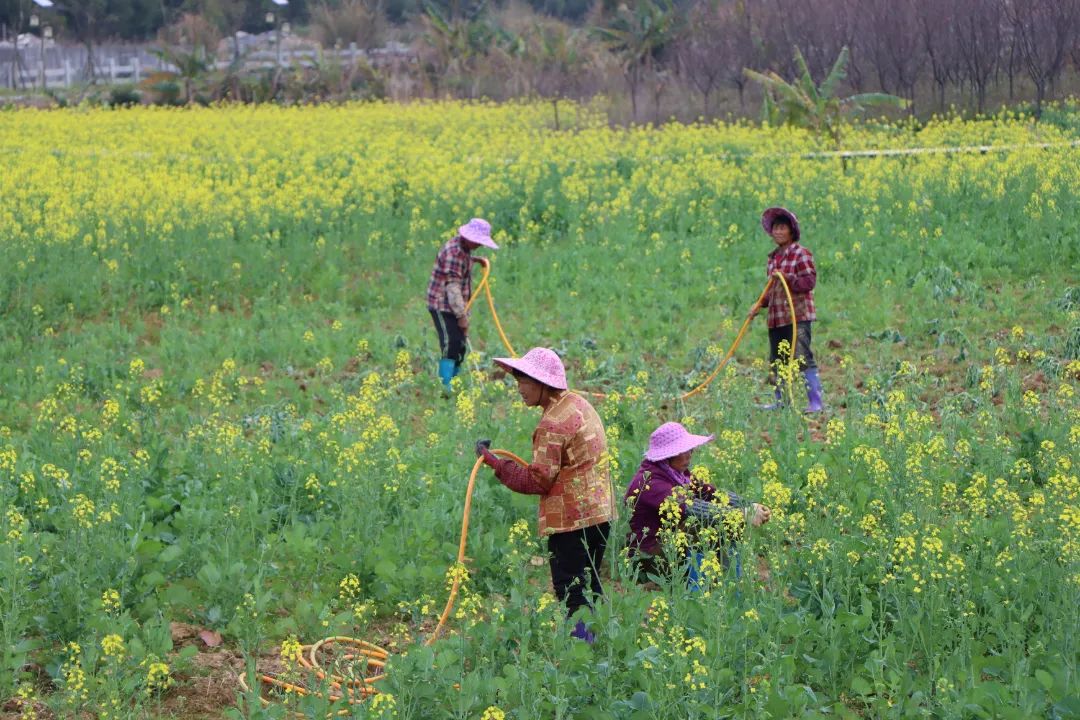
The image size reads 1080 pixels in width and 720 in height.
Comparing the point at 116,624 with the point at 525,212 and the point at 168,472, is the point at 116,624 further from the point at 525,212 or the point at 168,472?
the point at 525,212

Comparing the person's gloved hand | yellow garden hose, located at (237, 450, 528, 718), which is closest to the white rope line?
yellow garden hose, located at (237, 450, 528, 718)

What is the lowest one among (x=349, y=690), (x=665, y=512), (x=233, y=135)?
(x=349, y=690)

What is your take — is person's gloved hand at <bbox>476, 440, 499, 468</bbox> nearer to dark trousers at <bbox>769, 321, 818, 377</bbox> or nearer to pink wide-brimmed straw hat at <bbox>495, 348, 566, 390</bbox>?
pink wide-brimmed straw hat at <bbox>495, 348, 566, 390</bbox>

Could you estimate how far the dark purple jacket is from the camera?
6.36m

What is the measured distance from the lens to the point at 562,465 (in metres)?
5.92

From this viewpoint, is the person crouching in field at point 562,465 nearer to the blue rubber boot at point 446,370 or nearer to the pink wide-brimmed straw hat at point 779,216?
the pink wide-brimmed straw hat at point 779,216

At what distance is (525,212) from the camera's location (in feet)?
53.1

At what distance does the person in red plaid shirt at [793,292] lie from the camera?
9.59 meters

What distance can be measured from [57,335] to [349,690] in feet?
26.8

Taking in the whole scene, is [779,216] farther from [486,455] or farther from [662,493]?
[486,455]

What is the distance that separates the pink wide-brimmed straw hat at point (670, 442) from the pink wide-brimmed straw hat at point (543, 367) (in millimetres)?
759

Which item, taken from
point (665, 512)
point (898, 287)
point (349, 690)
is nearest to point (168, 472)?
point (349, 690)

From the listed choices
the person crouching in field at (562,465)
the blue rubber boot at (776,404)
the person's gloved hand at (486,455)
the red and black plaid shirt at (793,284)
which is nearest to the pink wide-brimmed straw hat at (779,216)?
the red and black plaid shirt at (793,284)

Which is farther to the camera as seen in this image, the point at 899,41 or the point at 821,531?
the point at 899,41
